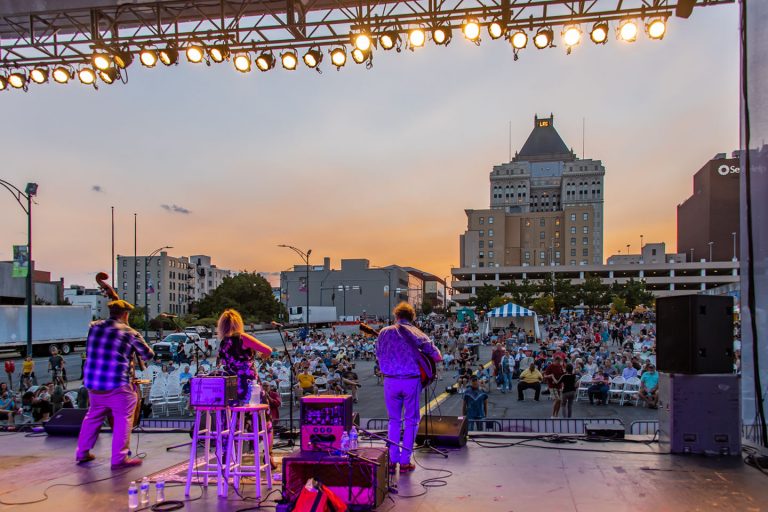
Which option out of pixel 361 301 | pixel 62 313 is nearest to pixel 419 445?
pixel 62 313

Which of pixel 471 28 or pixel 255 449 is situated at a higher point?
pixel 471 28

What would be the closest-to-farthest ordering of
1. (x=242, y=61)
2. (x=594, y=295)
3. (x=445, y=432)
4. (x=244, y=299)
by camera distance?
1. (x=445, y=432)
2. (x=242, y=61)
3. (x=594, y=295)
4. (x=244, y=299)

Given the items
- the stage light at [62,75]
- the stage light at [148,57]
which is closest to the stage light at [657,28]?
the stage light at [148,57]

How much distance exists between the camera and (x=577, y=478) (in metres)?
4.99

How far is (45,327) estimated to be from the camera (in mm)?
31359

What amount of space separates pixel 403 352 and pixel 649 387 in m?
11.9

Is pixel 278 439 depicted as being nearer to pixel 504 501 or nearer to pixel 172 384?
pixel 504 501

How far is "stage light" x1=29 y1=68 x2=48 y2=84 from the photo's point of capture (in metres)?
8.48

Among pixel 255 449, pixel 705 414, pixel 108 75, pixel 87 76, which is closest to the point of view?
pixel 255 449

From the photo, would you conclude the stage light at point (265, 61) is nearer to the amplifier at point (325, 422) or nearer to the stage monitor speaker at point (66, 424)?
the stage monitor speaker at point (66, 424)

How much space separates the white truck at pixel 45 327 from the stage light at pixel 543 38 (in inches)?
1194

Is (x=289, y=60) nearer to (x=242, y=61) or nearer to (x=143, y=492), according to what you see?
(x=242, y=61)

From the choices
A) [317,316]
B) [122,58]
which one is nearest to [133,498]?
[122,58]

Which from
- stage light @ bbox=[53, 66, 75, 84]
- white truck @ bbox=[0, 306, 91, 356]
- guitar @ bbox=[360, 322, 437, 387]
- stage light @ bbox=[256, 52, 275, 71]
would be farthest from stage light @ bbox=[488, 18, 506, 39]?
white truck @ bbox=[0, 306, 91, 356]
